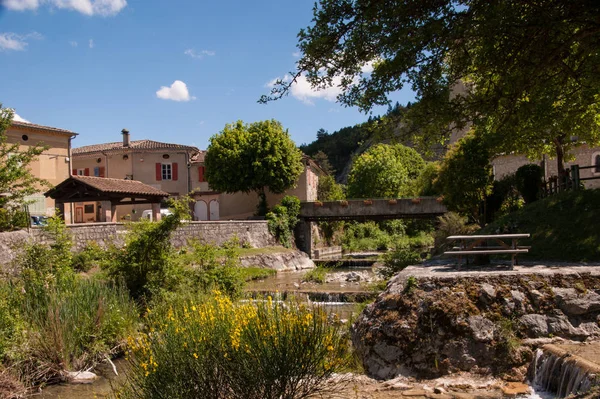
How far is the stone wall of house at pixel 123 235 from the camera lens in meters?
16.4

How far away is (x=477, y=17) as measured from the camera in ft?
21.1

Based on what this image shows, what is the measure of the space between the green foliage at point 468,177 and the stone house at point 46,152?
23.6 m

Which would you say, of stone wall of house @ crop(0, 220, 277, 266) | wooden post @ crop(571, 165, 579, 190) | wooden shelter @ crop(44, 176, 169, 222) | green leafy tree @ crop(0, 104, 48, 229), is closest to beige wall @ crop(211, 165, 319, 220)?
stone wall of house @ crop(0, 220, 277, 266)

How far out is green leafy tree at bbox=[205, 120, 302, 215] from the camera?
3847cm

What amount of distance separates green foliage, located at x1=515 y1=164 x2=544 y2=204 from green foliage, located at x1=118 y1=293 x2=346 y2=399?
1770 centimetres

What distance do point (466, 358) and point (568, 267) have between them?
292 centimetres

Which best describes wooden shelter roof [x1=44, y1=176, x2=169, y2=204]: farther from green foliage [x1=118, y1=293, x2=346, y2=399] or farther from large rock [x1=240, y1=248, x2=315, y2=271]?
green foliage [x1=118, y1=293, x2=346, y2=399]

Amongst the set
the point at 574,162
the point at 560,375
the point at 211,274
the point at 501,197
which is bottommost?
the point at 560,375

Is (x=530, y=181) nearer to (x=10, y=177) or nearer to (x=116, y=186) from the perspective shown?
(x=10, y=177)

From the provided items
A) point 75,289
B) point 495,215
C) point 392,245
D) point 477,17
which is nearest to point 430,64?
point 477,17

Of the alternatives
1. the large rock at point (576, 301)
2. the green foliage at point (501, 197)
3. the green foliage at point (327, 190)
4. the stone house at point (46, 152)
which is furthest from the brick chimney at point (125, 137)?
the large rock at point (576, 301)

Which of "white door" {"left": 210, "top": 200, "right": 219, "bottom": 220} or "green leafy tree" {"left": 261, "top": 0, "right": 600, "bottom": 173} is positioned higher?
"green leafy tree" {"left": 261, "top": 0, "right": 600, "bottom": 173}

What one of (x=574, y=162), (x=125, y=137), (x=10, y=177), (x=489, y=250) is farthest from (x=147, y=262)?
(x=125, y=137)

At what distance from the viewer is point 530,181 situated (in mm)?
20578
